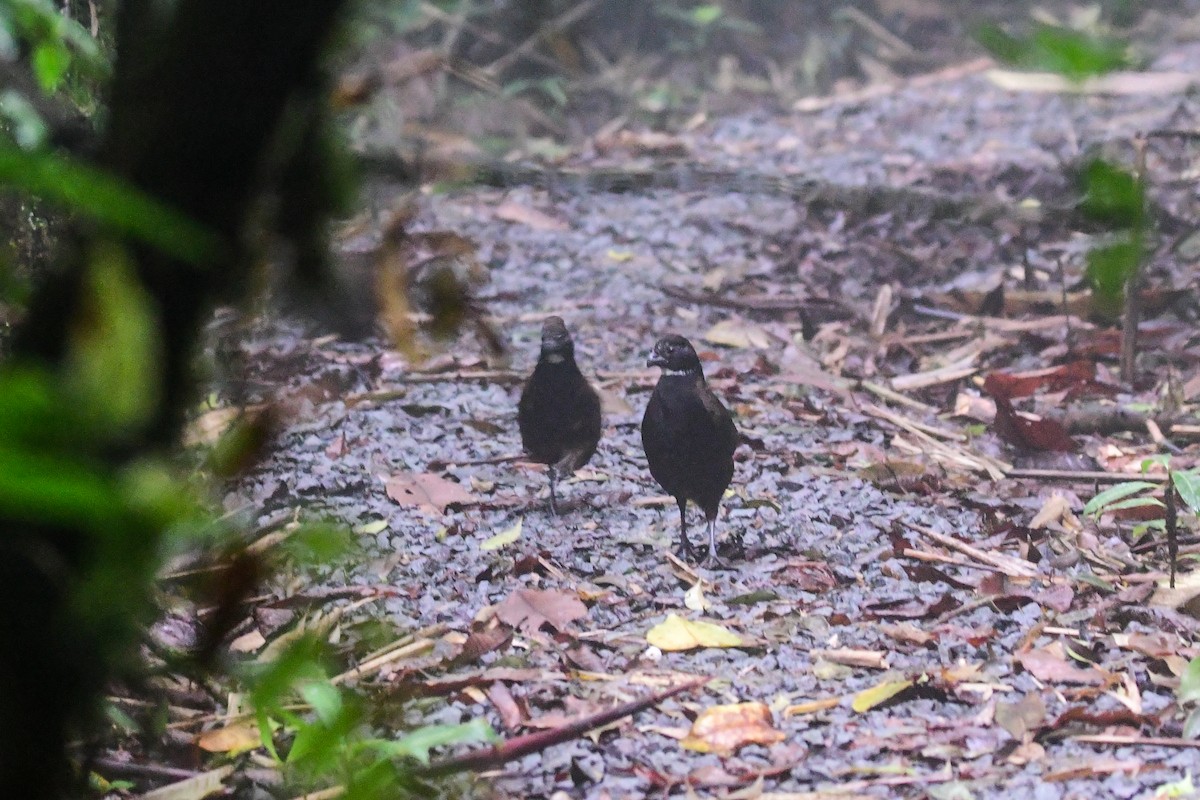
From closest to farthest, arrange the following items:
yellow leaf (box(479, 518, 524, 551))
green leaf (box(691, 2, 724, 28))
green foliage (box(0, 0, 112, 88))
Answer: green foliage (box(0, 0, 112, 88)) < yellow leaf (box(479, 518, 524, 551)) < green leaf (box(691, 2, 724, 28))

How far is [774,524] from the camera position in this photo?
2.02 m

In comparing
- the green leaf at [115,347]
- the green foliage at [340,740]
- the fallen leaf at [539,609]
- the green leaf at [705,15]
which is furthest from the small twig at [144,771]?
the green leaf at [705,15]

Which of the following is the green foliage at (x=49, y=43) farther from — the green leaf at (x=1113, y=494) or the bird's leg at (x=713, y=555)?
the green leaf at (x=1113, y=494)

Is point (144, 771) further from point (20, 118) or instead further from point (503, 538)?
point (20, 118)

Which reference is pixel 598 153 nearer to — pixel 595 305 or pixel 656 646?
pixel 595 305

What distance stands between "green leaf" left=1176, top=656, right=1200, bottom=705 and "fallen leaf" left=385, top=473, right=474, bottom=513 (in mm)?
1102

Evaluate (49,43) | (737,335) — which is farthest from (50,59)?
(737,335)

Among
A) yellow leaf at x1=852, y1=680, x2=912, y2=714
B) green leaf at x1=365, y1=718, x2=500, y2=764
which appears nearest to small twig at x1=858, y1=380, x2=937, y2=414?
yellow leaf at x1=852, y1=680, x2=912, y2=714

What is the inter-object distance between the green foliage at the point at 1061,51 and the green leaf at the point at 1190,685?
135 centimetres

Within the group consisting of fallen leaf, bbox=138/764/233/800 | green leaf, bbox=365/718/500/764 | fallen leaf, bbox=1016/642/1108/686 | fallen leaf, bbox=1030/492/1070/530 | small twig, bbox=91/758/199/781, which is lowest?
fallen leaf, bbox=138/764/233/800

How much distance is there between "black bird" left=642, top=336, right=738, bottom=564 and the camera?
78.9 inches

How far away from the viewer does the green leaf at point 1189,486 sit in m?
2.01

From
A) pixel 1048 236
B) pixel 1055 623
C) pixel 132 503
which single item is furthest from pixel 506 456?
pixel 1048 236

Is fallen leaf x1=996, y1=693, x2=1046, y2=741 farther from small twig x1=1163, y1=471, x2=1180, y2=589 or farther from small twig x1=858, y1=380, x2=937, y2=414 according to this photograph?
small twig x1=858, y1=380, x2=937, y2=414
